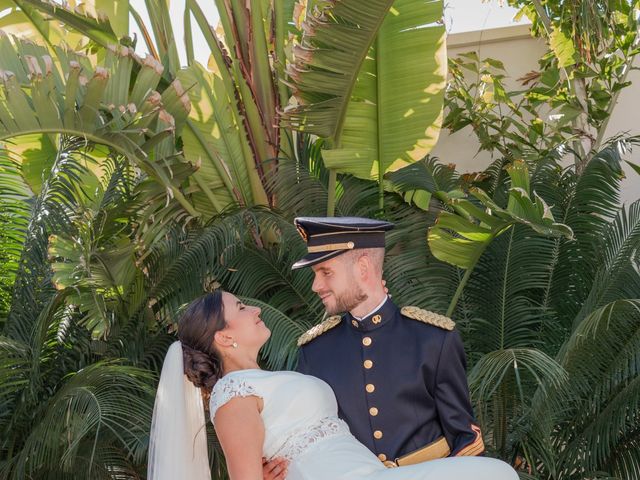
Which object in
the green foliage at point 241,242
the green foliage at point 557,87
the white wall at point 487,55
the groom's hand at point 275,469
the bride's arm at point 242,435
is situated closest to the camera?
the bride's arm at point 242,435

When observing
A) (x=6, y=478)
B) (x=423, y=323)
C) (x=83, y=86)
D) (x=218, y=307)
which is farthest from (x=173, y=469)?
(x=83, y=86)

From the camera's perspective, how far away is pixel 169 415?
338 centimetres

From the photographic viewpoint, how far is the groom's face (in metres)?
3.12

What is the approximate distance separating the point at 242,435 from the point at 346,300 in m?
0.50

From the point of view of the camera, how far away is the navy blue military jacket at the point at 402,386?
3.08 m

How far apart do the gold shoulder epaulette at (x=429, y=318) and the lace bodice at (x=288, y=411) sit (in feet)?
1.17

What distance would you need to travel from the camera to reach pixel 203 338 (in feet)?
10.7

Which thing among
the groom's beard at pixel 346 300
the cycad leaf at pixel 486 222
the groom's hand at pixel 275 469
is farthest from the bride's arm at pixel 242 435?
the cycad leaf at pixel 486 222

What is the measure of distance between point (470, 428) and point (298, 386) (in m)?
0.52

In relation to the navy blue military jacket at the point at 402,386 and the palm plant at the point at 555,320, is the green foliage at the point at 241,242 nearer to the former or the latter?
the palm plant at the point at 555,320

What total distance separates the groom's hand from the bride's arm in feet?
0.36

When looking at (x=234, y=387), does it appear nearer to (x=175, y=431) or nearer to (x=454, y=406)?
(x=175, y=431)

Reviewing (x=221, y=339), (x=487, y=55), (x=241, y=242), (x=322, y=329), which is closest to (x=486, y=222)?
(x=241, y=242)

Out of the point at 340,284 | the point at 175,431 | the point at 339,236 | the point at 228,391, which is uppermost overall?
the point at 339,236
